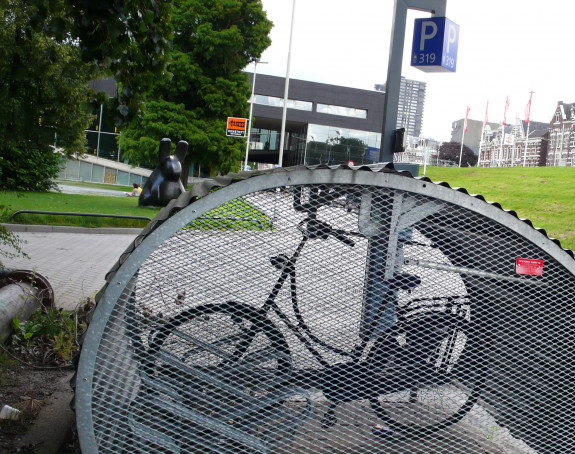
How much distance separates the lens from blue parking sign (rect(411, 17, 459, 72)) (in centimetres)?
582

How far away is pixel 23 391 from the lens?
3.93m

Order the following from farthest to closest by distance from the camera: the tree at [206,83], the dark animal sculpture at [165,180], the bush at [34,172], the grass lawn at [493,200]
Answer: the tree at [206,83] < the bush at [34,172] < the grass lawn at [493,200] < the dark animal sculpture at [165,180]

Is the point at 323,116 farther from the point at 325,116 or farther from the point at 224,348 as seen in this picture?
the point at 224,348

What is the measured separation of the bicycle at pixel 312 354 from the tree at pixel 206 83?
2804 centimetres

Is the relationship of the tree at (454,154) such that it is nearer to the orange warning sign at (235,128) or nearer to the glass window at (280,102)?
the glass window at (280,102)

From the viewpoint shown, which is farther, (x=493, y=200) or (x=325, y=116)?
(x=325, y=116)

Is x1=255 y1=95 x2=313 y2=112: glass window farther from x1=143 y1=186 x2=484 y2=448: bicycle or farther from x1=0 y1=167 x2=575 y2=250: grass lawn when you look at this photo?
x1=143 y1=186 x2=484 y2=448: bicycle

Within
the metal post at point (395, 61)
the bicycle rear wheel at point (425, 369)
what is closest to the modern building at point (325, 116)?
the metal post at point (395, 61)

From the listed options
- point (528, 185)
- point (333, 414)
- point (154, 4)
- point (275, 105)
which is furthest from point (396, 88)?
point (275, 105)

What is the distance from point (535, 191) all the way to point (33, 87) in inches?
1247

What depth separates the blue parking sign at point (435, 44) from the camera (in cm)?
582

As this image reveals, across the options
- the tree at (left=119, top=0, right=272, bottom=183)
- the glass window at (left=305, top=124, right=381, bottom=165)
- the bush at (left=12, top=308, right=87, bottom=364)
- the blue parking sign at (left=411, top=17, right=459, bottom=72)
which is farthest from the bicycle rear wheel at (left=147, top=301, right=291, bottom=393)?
the glass window at (left=305, top=124, right=381, bottom=165)

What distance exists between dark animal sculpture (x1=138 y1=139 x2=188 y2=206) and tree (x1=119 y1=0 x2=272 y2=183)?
2466 centimetres

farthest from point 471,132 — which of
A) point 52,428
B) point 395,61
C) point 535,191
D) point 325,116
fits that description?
point 52,428
